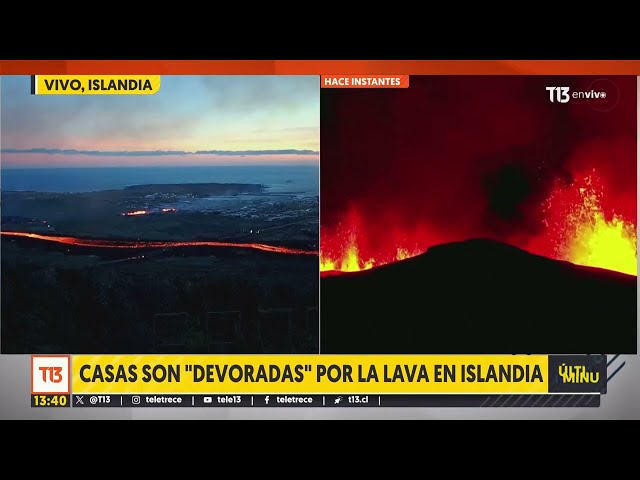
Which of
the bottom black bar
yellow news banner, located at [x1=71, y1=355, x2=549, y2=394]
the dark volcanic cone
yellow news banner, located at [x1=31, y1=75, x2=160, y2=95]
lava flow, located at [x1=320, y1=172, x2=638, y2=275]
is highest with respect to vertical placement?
yellow news banner, located at [x1=31, y1=75, x2=160, y2=95]

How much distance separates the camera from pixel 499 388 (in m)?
8.41

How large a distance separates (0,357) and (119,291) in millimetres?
999

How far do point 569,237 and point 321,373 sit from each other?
80.8 inches

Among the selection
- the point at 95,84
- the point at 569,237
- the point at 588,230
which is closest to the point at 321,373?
the point at 569,237

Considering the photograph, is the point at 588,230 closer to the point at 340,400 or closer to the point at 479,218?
the point at 479,218

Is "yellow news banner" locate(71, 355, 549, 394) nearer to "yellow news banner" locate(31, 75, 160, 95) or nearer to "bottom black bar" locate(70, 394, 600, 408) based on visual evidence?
"bottom black bar" locate(70, 394, 600, 408)

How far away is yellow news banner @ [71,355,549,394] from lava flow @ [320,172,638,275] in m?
0.73

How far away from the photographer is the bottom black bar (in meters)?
8.41

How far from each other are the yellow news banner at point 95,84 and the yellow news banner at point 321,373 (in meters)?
1.93

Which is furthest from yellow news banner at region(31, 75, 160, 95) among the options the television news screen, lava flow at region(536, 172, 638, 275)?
lava flow at region(536, 172, 638, 275)

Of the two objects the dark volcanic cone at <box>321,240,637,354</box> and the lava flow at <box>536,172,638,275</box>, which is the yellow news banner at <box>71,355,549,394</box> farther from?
the lava flow at <box>536,172,638,275</box>

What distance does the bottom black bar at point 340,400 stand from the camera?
8.41 metres

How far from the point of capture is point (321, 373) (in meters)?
8.40

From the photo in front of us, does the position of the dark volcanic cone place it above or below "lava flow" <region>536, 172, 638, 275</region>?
below
